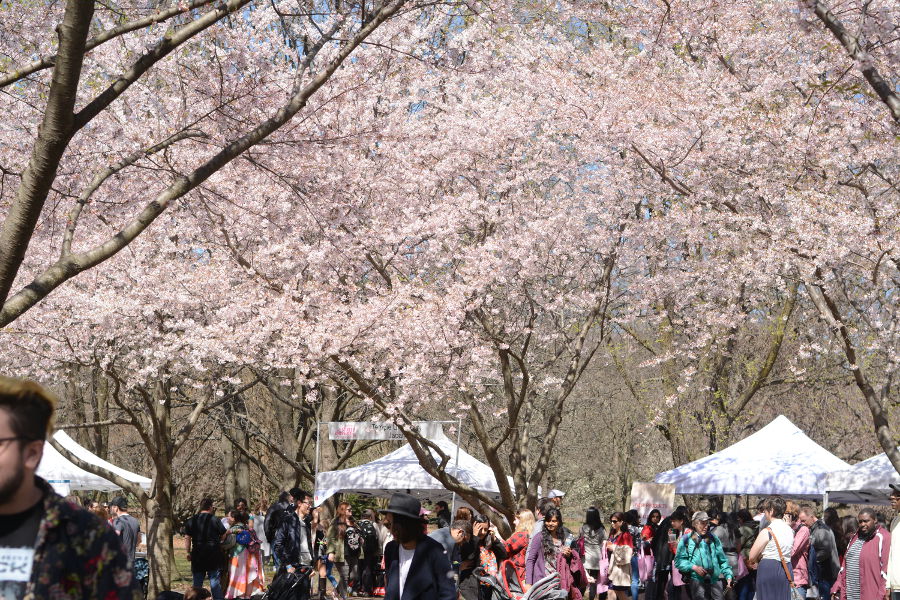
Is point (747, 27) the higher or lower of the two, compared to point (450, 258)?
higher

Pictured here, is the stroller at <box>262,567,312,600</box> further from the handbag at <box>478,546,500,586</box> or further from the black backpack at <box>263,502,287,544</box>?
the handbag at <box>478,546,500,586</box>

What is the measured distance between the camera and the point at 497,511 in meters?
15.8

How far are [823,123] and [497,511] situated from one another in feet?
24.1

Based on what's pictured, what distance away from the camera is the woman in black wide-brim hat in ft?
17.7

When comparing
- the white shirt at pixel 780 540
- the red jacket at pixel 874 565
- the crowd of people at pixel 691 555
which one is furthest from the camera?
the red jacket at pixel 874 565

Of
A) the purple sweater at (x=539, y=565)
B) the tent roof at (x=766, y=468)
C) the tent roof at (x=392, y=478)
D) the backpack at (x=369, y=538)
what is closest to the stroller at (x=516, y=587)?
the purple sweater at (x=539, y=565)

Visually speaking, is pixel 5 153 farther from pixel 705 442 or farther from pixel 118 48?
pixel 705 442

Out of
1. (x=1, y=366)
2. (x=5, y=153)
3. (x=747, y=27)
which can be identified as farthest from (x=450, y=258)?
(x=1, y=366)

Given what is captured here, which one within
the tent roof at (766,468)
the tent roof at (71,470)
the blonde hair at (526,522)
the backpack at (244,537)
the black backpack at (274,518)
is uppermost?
the tent roof at (71,470)

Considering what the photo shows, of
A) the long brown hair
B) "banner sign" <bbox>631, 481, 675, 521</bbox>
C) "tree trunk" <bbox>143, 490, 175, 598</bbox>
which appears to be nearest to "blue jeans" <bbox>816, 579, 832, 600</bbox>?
"banner sign" <bbox>631, 481, 675, 521</bbox>

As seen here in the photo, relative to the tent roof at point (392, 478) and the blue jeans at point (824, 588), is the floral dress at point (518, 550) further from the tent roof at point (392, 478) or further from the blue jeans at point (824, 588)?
the tent roof at point (392, 478)

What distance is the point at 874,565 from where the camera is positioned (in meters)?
10.3

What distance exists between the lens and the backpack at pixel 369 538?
18.4m

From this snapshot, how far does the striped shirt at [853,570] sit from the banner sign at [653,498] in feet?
15.9
